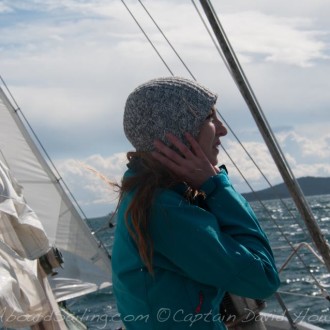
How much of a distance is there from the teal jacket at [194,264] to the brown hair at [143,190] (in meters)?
0.02

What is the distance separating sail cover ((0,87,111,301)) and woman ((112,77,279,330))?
4935mm

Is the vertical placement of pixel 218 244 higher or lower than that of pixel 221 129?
lower

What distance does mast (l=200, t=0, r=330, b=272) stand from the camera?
3.18m

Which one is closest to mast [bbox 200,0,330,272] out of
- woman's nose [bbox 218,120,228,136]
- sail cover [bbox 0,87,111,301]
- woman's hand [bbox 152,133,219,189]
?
woman's nose [bbox 218,120,228,136]

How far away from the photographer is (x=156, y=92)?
1.82 m

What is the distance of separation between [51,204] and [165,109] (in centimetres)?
540

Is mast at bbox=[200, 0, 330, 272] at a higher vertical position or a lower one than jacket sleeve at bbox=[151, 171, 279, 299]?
lower

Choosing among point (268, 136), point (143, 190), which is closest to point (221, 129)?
point (143, 190)

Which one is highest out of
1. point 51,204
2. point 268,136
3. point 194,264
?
point 194,264

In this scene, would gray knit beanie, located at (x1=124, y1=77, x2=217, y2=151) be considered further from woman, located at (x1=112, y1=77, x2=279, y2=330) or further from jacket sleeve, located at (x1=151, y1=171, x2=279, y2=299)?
jacket sleeve, located at (x1=151, y1=171, x2=279, y2=299)

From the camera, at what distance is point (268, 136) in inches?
131

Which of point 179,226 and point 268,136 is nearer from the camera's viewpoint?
point 179,226

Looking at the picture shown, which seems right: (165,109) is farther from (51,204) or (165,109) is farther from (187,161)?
(51,204)

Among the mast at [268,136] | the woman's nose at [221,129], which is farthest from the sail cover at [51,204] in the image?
the woman's nose at [221,129]
